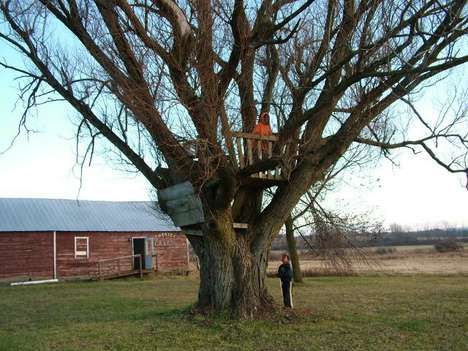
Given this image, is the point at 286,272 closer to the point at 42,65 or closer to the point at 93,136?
the point at 93,136

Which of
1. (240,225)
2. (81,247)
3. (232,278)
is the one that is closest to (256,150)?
(240,225)

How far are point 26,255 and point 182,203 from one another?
24.3 meters

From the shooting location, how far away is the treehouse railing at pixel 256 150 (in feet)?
36.0

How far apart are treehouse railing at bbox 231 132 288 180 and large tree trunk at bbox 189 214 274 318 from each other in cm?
141

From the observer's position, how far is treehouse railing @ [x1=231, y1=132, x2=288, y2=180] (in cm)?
1096

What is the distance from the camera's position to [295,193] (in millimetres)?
11914

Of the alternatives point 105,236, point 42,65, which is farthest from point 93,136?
point 105,236

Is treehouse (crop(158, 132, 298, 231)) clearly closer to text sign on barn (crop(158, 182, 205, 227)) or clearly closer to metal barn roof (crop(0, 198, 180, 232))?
text sign on barn (crop(158, 182, 205, 227))

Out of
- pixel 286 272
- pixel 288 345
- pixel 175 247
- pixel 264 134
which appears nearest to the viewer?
pixel 288 345

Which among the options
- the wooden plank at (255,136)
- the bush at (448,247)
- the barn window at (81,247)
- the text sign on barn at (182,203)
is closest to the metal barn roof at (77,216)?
the barn window at (81,247)

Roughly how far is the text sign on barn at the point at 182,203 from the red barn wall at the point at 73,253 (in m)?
23.5

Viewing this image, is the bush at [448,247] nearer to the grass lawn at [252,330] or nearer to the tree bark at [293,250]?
the tree bark at [293,250]

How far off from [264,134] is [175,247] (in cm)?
Answer: 2879

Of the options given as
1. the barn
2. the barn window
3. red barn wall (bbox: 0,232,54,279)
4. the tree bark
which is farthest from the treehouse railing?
the barn window
